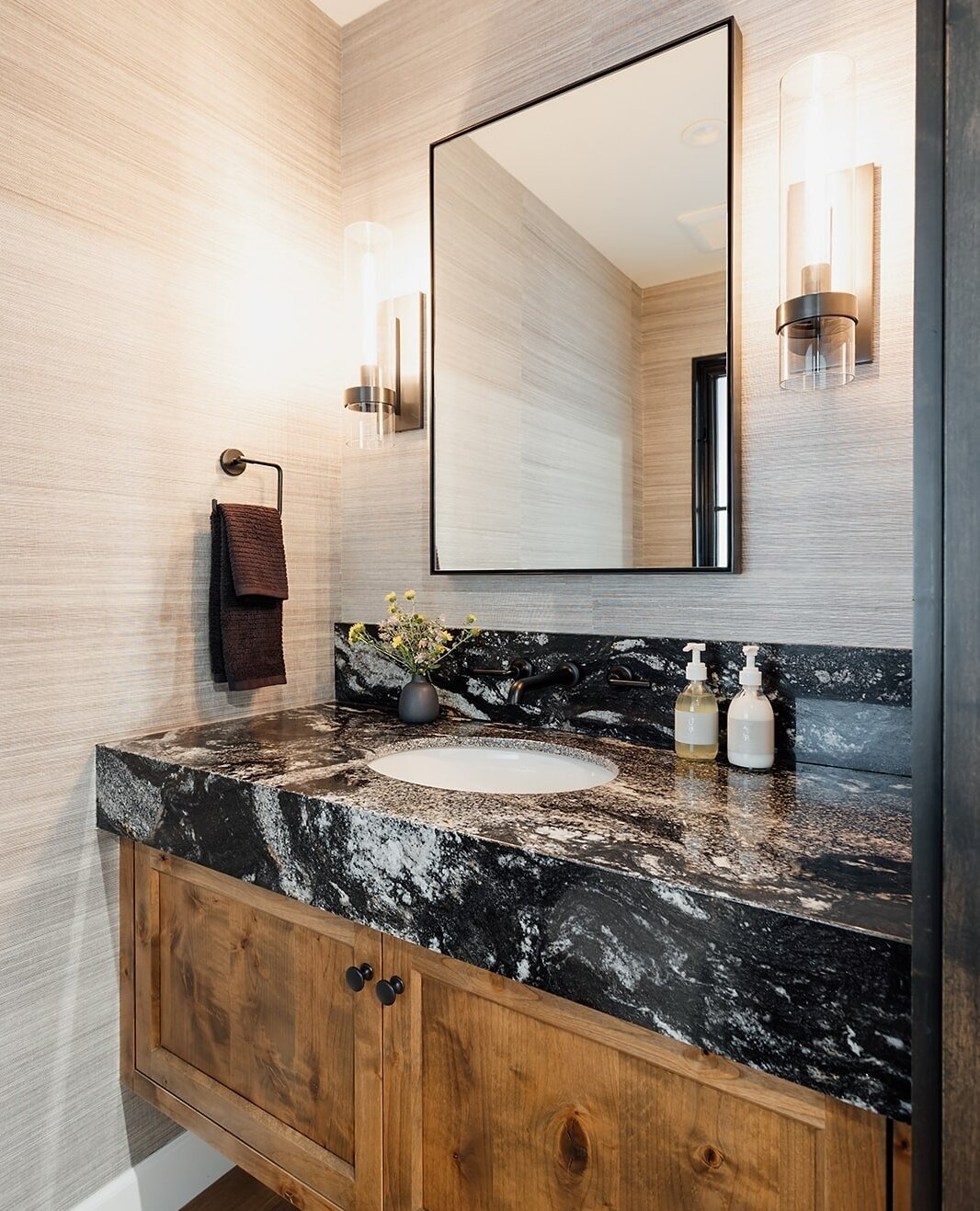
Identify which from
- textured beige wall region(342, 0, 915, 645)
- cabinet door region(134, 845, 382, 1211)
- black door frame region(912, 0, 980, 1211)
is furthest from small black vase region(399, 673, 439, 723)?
black door frame region(912, 0, 980, 1211)

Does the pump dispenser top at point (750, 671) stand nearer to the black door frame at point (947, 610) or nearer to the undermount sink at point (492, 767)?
the undermount sink at point (492, 767)

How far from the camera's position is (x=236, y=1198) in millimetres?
1547

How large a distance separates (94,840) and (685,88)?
5.88 ft

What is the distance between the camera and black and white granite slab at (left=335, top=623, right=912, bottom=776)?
3.82 feet

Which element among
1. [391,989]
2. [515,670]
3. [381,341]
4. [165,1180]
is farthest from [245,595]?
[165,1180]

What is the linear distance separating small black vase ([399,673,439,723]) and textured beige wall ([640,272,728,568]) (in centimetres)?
55

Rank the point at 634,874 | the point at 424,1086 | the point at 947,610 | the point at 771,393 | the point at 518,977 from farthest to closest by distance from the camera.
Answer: the point at 771,393, the point at 424,1086, the point at 518,977, the point at 634,874, the point at 947,610

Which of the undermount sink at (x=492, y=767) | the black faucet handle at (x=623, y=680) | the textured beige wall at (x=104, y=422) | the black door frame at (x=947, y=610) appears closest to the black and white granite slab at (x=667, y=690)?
the black faucet handle at (x=623, y=680)

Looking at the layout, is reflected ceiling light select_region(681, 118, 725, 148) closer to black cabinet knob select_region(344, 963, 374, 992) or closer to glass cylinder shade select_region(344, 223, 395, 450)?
glass cylinder shade select_region(344, 223, 395, 450)

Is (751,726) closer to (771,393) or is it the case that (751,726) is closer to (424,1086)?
(771,393)

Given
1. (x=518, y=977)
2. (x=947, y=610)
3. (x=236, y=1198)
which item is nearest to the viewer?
(x=947, y=610)

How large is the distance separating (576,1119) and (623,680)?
2.43 ft

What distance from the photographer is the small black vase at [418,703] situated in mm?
1583

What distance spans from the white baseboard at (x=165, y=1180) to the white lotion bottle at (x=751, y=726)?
141 centimetres
